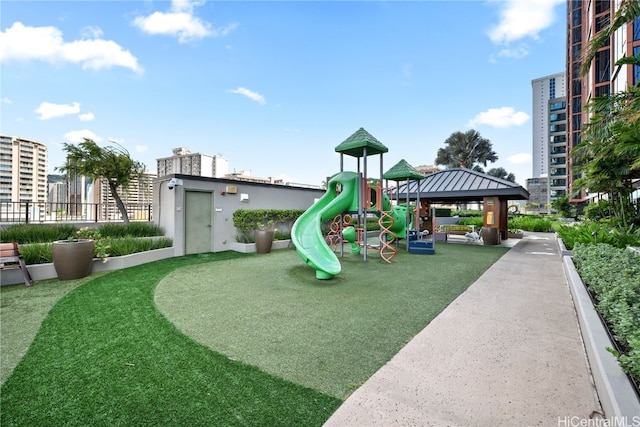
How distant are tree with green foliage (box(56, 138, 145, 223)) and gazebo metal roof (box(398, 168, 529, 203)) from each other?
1216 cm

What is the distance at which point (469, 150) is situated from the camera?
37938 mm

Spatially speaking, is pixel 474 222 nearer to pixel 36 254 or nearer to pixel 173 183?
pixel 173 183

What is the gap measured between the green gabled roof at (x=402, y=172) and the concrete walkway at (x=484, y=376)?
697 centimetres

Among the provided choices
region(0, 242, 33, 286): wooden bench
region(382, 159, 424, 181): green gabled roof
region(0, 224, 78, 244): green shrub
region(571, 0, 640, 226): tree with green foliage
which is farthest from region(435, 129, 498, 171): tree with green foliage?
region(0, 242, 33, 286): wooden bench

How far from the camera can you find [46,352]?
2.73 meters

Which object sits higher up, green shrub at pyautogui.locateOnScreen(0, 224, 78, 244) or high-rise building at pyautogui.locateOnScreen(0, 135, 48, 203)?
high-rise building at pyautogui.locateOnScreen(0, 135, 48, 203)

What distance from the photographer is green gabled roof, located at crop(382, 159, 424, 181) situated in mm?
10424

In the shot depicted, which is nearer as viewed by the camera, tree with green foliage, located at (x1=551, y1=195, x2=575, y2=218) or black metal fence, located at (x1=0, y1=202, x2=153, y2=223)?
black metal fence, located at (x1=0, y1=202, x2=153, y2=223)

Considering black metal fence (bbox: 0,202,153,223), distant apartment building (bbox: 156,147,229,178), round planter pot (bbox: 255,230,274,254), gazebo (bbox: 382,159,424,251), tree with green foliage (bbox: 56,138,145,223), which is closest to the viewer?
black metal fence (bbox: 0,202,153,223)

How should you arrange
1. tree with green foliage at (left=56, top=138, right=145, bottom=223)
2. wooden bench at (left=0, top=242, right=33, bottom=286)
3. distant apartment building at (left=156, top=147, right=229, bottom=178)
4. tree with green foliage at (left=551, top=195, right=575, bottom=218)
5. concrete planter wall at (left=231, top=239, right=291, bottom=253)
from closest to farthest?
wooden bench at (left=0, top=242, right=33, bottom=286), concrete planter wall at (left=231, top=239, right=291, bottom=253), tree with green foliage at (left=56, top=138, right=145, bottom=223), distant apartment building at (left=156, top=147, right=229, bottom=178), tree with green foliage at (left=551, top=195, right=575, bottom=218)

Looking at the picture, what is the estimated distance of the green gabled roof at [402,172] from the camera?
10.4 meters

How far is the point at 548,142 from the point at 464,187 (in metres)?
66.9

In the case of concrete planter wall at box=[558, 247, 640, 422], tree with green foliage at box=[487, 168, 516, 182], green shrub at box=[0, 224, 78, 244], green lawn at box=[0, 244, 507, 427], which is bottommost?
green lawn at box=[0, 244, 507, 427]

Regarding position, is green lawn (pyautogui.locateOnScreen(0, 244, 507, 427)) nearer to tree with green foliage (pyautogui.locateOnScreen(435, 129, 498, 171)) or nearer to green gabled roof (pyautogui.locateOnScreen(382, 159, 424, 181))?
green gabled roof (pyautogui.locateOnScreen(382, 159, 424, 181))
